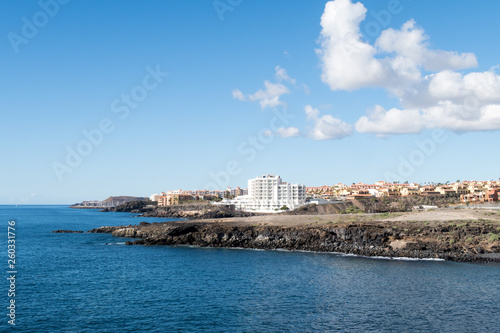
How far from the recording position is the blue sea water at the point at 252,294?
30.7m

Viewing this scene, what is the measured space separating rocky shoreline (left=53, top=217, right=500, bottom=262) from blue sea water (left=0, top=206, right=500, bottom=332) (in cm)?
538

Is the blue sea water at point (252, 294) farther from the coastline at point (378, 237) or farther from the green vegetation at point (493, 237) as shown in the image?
the green vegetation at point (493, 237)

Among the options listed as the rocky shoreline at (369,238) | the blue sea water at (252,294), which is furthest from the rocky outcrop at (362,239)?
the blue sea water at (252,294)

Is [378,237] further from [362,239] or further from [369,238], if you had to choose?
[362,239]

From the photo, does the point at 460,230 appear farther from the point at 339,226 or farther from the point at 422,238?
the point at 339,226

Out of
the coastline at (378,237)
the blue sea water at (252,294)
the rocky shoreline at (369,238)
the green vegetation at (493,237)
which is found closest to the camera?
the blue sea water at (252,294)

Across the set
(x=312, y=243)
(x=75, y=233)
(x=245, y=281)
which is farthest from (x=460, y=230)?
(x=75, y=233)

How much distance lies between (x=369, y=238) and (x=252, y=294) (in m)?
33.8

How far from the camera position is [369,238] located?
219ft

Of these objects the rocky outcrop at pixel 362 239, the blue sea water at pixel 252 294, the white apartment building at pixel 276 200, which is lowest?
the blue sea water at pixel 252 294

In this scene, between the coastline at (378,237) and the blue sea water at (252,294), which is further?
the coastline at (378,237)

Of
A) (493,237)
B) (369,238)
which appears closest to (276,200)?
(369,238)

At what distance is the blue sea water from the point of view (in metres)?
30.7

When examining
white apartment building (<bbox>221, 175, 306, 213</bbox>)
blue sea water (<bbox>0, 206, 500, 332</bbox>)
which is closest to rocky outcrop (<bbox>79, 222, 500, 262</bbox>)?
blue sea water (<bbox>0, 206, 500, 332</bbox>)
